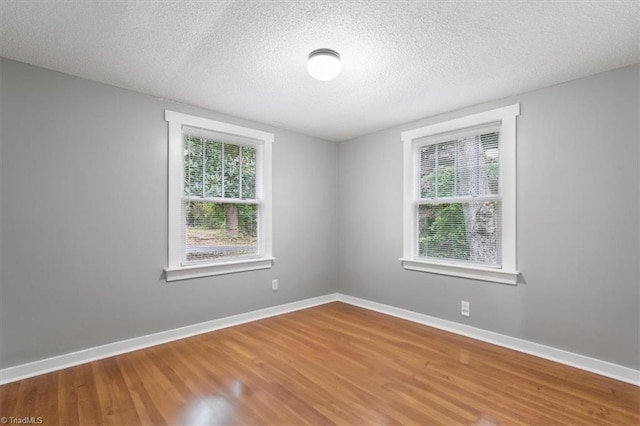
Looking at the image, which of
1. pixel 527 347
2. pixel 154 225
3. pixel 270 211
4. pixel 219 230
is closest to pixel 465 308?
pixel 527 347

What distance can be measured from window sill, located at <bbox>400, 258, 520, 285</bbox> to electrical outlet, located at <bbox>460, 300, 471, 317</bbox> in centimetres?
28

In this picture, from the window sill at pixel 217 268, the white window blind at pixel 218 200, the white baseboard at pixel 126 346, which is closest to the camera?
the white baseboard at pixel 126 346

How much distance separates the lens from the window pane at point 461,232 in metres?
3.30

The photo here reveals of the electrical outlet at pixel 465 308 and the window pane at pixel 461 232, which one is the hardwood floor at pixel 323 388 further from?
the window pane at pixel 461 232

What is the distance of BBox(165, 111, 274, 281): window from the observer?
3291mm

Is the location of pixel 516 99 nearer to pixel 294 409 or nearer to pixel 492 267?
pixel 492 267

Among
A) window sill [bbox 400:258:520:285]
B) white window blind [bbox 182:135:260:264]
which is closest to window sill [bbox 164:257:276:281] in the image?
white window blind [bbox 182:135:260:264]

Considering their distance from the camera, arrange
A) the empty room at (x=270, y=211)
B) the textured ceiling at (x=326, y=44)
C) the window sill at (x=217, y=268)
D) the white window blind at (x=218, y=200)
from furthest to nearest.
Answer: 1. the white window blind at (x=218, y=200)
2. the window sill at (x=217, y=268)
3. the empty room at (x=270, y=211)
4. the textured ceiling at (x=326, y=44)

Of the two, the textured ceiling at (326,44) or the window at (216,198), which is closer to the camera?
the textured ceiling at (326,44)

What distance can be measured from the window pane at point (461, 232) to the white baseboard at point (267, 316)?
0.75 m

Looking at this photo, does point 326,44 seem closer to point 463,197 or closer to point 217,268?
point 463,197

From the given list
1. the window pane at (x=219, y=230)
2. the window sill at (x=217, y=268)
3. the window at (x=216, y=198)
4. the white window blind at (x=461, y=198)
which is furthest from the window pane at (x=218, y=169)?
the white window blind at (x=461, y=198)

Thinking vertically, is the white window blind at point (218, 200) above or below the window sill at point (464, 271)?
above

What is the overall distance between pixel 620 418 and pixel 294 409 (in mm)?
2021
